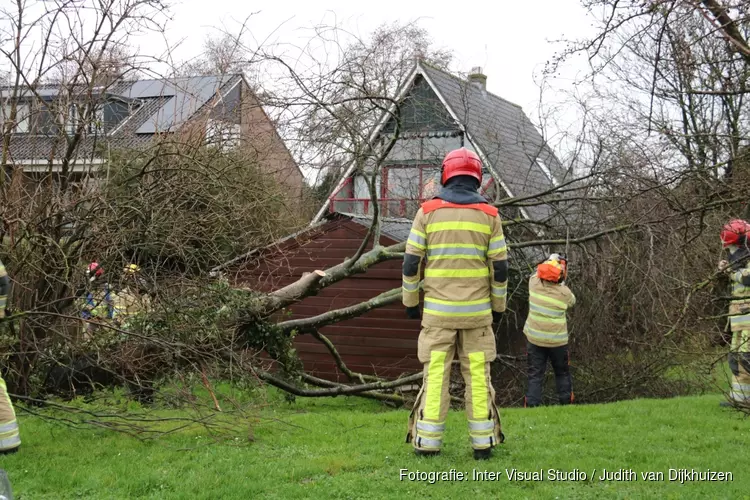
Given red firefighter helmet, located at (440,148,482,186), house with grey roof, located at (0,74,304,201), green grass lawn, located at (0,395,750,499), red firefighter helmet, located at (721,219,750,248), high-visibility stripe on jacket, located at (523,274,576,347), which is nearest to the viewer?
green grass lawn, located at (0,395,750,499)

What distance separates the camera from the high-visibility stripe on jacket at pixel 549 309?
824 centimetres

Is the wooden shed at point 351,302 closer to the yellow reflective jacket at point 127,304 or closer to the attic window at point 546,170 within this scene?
the attic window at point 546,170

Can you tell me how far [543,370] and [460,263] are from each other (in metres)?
4.23

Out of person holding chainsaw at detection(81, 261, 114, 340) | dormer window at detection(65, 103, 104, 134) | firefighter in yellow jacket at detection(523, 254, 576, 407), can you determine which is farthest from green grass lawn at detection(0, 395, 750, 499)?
dormer window at detection(65, 103, 104, 134)

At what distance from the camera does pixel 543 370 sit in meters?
8.48

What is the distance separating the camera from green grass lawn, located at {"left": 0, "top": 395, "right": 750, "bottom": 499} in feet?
13.3

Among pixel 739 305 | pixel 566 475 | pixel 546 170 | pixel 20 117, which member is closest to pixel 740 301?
pixel 739 305

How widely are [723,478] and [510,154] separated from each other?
7708 mm

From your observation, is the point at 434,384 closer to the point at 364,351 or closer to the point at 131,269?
the point at 131,269

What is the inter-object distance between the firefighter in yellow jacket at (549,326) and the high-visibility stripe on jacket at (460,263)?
3.58 m

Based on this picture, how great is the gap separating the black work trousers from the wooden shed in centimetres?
271

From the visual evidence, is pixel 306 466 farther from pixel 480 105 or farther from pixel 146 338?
pixel 480 105

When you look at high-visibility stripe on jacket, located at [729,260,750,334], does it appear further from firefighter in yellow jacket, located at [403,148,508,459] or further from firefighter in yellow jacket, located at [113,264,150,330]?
Result: firefighter in yellow jacket, located at [113,264,150,330]

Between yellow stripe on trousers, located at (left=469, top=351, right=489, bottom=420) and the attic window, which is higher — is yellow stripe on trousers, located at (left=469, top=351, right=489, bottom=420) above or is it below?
below
